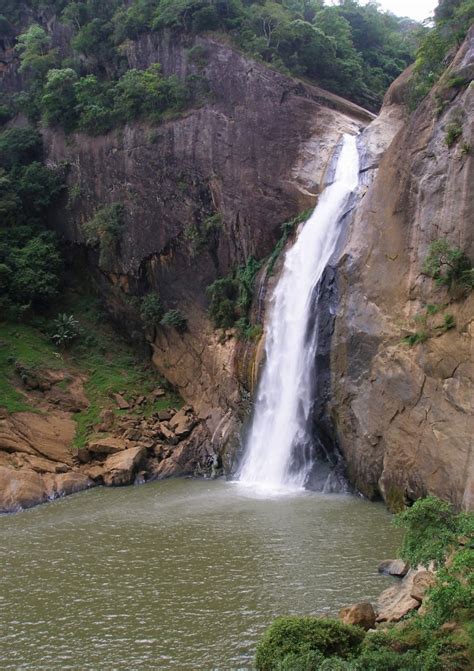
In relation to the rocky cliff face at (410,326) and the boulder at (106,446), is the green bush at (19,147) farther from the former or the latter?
the rocky cliff face at (410,326)

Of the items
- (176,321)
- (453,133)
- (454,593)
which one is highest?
(453,133)

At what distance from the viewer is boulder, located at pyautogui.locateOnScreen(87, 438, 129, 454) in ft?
79.5

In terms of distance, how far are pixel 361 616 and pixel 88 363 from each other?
23.3 meters

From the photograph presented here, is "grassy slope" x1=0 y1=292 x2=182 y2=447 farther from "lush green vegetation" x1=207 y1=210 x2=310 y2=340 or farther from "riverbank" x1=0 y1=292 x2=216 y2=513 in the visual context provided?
"lush green vegetation" x1=207 y1=210 x2=310 y2=340

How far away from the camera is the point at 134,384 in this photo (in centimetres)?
2961

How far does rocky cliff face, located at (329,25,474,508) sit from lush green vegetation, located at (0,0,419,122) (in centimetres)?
1424

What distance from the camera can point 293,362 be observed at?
22188 millimetres

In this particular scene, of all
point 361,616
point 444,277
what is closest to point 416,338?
point 444,277

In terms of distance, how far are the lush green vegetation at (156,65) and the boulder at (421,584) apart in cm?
2617

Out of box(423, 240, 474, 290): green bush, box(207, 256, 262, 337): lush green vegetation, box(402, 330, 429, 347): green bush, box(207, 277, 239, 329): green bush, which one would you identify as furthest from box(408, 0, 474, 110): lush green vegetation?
box(207, 277, 239, 329): green bush

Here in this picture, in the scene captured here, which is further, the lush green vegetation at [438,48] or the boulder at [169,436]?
the boulder at [169,436]

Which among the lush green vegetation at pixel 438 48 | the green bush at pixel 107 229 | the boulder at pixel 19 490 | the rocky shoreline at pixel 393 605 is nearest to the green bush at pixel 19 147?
the green bush at pixel 107 229

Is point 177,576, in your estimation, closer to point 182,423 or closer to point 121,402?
point 182,423

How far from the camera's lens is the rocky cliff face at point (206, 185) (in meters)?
27.5
